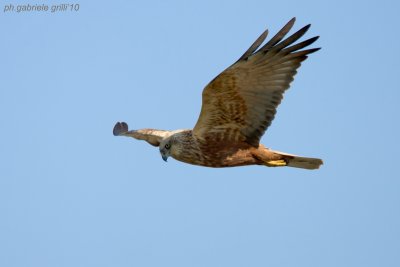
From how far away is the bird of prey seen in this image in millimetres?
10477

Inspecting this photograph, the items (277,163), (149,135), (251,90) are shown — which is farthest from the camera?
(149,135)

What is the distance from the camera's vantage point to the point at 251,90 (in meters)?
10.8

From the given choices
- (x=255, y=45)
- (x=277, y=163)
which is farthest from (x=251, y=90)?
(x=277, y=163)

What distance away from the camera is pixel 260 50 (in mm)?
10453

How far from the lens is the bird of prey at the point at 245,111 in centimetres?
1048

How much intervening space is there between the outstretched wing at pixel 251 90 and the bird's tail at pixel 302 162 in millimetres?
649

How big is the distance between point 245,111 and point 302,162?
1310 millimetres

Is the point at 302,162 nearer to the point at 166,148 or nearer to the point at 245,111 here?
the point at 245,111

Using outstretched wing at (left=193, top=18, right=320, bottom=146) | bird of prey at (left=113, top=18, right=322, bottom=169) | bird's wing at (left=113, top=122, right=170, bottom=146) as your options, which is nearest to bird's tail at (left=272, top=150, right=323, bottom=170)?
bird of prey at (left=113, top=18, right=322, bottom=169)

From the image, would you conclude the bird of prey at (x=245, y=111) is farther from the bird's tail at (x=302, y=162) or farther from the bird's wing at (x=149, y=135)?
the bird's wing at (x=149, y=135)

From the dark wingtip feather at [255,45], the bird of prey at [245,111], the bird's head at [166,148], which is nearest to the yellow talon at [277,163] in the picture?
the bird of prey at [245,111]

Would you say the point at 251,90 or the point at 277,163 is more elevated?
the point at 251,90

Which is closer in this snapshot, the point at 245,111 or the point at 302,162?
the point at 245,111

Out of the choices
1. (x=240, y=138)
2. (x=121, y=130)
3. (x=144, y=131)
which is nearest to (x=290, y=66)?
(x=240, y=138)
